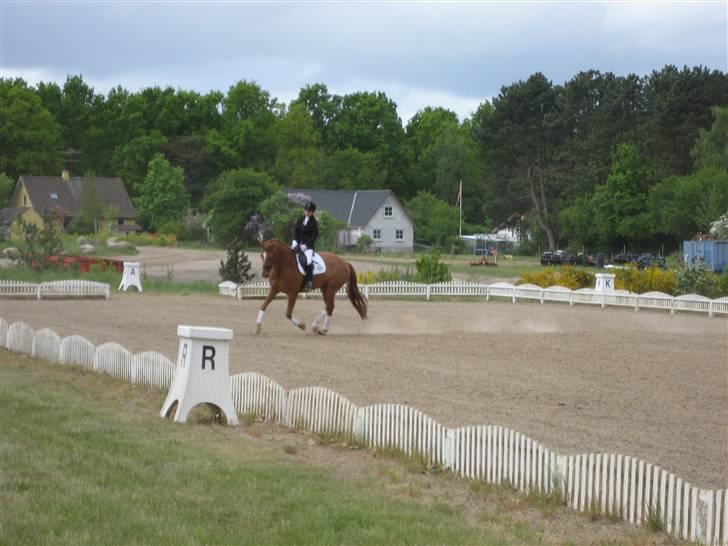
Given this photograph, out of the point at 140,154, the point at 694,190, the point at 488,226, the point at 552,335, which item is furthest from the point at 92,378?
the point at 140,154

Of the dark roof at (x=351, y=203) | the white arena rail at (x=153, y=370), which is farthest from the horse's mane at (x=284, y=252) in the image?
the dark roof at (x=351, y=203)

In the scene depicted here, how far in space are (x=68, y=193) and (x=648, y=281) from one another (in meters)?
80.5

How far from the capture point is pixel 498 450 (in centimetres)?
1043

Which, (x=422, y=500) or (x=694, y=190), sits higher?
(x=694, y=190)

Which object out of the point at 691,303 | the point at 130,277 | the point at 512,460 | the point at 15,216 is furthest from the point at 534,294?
the point at 15,216

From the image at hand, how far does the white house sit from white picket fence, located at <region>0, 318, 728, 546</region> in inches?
3296

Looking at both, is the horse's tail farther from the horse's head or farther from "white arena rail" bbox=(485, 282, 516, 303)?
"white arena rail" bbox=(485, 282, 516, 303)

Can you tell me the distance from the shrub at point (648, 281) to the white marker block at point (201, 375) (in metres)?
27.9

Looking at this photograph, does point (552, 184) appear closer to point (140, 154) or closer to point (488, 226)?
point (488, 226)

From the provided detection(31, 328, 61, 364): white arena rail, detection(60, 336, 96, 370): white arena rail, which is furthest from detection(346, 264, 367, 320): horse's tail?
detection(60, 336, 96, 370): white arena rail

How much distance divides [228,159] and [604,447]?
4731 inches

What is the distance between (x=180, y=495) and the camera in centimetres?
932

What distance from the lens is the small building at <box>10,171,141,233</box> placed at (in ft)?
353

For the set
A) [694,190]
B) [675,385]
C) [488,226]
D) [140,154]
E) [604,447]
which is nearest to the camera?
[604,447]
